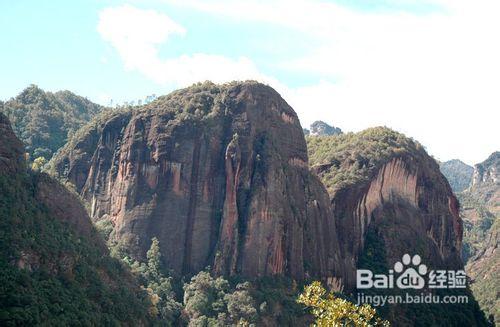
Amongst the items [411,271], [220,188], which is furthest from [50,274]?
[411,271]

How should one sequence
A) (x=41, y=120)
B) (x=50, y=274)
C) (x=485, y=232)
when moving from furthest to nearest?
(x=485, y=232)
(x=41, y=120)
(x=50, y=274)

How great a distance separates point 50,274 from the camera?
4528 centimetres

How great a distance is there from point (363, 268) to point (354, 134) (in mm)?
20355

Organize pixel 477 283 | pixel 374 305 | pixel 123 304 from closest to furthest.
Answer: pixel 123 304 → pixel 374 305 → pixel 477 283

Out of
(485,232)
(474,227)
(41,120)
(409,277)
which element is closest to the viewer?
(409,277)

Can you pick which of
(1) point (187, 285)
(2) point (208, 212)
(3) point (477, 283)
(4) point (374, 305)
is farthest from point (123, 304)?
(3) point (477, 283)

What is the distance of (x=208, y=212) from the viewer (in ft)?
213

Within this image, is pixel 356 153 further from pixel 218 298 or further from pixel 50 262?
pixel 50 262

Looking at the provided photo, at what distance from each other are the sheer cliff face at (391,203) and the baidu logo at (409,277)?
86 cm

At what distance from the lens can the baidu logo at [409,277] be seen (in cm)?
7244

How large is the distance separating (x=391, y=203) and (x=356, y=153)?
5894 mm

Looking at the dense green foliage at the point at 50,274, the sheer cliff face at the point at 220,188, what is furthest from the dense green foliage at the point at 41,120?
the dense green foliage at the point at 50,274

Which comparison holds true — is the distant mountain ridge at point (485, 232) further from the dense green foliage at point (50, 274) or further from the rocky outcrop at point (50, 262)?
the rocky outcrop at point (50, 262)

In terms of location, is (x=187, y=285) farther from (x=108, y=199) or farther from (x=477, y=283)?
(x=477, y=283)
